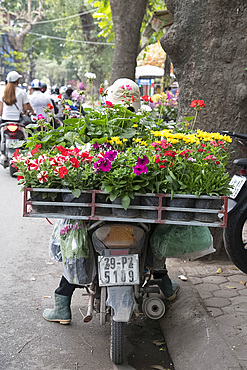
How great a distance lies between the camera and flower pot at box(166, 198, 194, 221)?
10.4 feet

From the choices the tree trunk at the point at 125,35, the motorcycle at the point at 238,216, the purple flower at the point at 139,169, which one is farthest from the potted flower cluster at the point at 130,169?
the tree trunk at the point at 125,35

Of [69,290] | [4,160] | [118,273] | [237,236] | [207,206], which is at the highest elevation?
[207,206]

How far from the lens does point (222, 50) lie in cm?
527

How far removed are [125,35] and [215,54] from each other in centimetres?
674

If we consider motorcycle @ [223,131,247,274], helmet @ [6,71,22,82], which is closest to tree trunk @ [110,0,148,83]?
helmet @ [6,71,22,82]

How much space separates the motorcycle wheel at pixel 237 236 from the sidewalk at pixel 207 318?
0.26 meters

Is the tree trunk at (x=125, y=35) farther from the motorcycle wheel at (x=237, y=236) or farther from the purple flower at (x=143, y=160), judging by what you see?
the purple flower at (x=143, y=160)

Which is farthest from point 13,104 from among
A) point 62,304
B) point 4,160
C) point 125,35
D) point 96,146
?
point 96,146

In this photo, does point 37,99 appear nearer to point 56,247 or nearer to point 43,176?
point 56,247

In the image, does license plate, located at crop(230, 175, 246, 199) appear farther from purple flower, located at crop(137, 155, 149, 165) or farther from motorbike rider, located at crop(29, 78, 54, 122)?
motorbike rider, located at crop(29, 78, 54, 122)

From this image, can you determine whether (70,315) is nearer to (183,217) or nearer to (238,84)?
(183,217)

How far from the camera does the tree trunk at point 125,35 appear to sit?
11.6 meters

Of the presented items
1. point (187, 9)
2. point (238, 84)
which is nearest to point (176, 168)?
point (238, 84)

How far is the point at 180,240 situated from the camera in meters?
3.51
